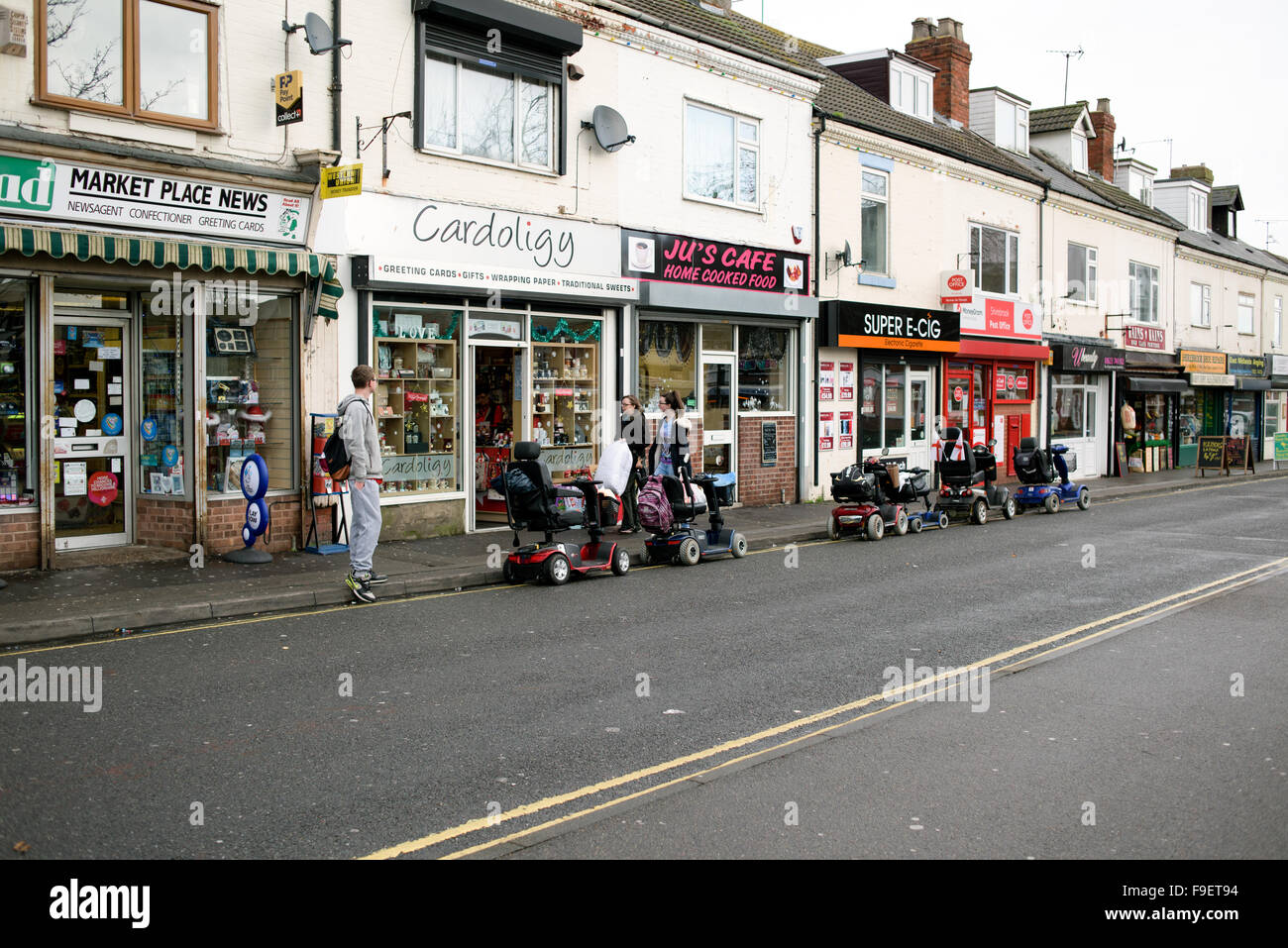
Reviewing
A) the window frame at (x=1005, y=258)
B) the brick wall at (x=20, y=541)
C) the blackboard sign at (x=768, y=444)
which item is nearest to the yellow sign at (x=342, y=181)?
the brick wall at (x=20, y=541)

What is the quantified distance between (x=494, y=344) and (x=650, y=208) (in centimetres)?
387

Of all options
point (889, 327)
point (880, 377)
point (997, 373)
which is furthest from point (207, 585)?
point (997, 373)

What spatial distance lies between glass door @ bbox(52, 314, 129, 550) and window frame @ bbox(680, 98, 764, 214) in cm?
936

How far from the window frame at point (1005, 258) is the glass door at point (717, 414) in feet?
29.9

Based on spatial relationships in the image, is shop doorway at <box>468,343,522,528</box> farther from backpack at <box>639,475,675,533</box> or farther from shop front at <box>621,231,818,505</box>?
backpack at <box>639,475,675,533</box>

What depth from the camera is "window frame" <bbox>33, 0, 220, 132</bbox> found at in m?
10.8

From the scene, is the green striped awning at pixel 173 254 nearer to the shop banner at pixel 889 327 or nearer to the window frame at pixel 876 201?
the shop banner at pixel 889 327

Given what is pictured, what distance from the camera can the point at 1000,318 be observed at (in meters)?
26.5

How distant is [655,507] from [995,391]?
647 inches

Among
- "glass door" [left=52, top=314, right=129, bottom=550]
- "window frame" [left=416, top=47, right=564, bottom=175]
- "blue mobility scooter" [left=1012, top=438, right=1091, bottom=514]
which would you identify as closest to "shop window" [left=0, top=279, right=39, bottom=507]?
"glass door" [left=52, top=314, right=129, bottom=550]
